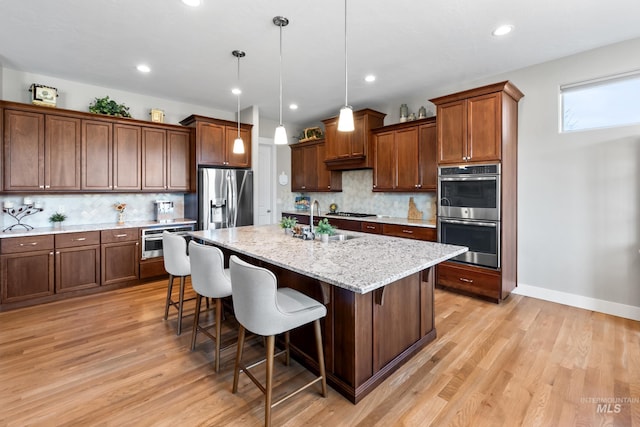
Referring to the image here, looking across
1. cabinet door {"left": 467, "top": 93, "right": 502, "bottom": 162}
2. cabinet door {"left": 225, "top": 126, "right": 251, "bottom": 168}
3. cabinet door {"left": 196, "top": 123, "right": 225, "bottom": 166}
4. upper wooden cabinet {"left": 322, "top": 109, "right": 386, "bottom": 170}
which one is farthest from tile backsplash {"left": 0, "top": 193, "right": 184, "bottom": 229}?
cabinet door {"left": 467, "top": 93, "right": 502, "bottom": 162}

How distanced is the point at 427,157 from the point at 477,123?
32.9 inches

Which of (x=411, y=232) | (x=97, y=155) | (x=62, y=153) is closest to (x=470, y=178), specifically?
(x=411, y=232)

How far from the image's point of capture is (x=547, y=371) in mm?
2188

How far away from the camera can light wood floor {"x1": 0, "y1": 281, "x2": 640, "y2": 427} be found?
1762 millimetres

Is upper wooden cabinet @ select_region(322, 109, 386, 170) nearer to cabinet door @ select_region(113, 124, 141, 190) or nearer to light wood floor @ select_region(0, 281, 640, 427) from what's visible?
light wood floor @ select_region(0, 281, 640, 427)

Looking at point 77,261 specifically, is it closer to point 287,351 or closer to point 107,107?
point 107,107

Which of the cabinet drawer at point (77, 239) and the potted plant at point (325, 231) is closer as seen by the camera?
the potted plant at point (325, 231)

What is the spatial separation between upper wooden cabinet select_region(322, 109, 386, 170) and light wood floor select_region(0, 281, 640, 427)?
2905 millimetres

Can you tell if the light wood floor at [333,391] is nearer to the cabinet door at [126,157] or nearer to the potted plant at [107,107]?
the cabinet door at [126,157]

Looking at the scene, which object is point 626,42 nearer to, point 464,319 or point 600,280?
point 600,280

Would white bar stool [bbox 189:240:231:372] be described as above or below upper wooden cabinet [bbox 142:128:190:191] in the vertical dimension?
below

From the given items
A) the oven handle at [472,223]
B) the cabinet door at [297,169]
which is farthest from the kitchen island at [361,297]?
the cabinet door at [297,169]

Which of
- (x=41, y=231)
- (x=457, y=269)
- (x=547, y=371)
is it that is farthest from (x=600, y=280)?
(x=41, y=231)

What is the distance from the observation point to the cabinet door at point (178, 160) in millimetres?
4727
